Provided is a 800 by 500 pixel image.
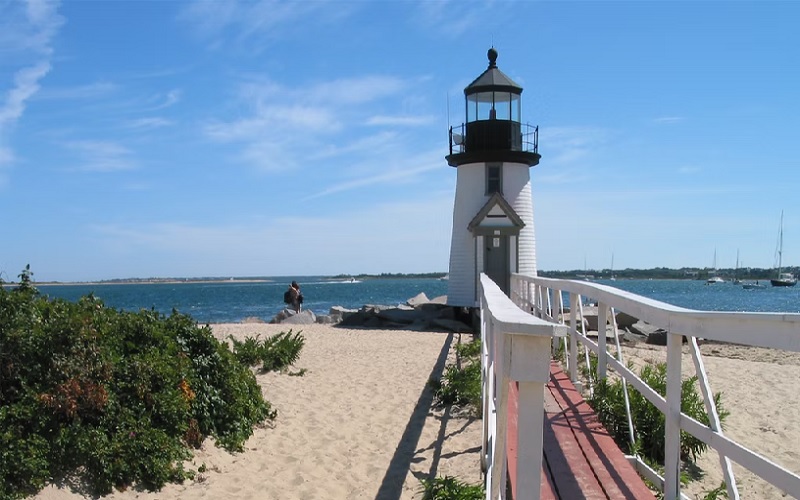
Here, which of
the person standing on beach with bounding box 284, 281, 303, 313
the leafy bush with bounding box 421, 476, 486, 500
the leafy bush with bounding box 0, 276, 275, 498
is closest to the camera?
the leafy bush with bounding box 421, 476, 486, 500

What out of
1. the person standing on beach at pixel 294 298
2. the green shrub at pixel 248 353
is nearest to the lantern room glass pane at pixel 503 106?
the person standing on beach at pixel 294 298

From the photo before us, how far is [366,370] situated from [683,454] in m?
5.66

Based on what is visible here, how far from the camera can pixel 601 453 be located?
4.20 metres

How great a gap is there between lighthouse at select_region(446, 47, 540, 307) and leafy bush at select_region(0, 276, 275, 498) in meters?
12.5

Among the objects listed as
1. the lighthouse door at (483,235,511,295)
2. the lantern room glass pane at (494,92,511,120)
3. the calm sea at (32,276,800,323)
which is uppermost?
the lantern room glass pane at (494,92,511,120)

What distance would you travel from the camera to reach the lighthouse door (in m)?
19.0

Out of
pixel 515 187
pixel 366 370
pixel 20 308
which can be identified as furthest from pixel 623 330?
pixel 20 308

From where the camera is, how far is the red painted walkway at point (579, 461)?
3.56m

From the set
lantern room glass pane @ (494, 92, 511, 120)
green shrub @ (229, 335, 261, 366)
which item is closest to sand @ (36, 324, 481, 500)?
green shrub @ (229, 335, 261, 366)

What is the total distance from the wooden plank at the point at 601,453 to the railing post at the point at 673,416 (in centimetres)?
31

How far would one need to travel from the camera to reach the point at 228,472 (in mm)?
5996

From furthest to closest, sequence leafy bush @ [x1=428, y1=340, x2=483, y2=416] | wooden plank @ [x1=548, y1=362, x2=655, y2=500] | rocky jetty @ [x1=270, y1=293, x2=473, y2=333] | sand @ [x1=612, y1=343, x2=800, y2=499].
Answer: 1. rocky jetty @ [x1=270, y1=293, x2=473, y2=333]
2. leafy bush @ [x1=428, y1=340, x2=483, y2=416]
3. sand @ [x1=612, y1=343, x2=800, y2=499]
4. wooden plank @ [x1=548, y1=362, x2=655, y2=500]

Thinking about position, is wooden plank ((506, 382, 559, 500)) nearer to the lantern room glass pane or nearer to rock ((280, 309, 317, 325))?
the lantern room glass pane

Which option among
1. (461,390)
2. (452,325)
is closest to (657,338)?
(452,325)
